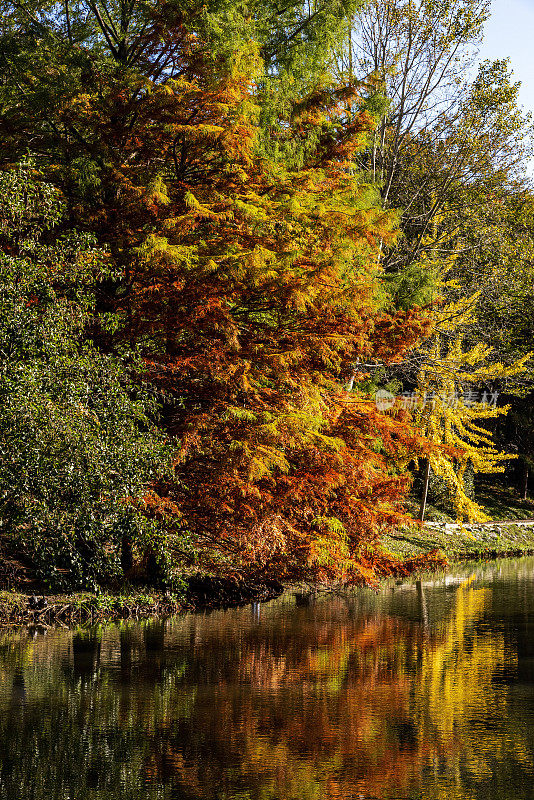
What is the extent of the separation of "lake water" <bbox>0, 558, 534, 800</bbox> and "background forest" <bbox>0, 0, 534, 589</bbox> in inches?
58.3

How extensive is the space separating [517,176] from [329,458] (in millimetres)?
23785

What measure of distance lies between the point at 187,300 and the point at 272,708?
7492 mm

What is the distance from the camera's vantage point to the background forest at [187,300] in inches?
494

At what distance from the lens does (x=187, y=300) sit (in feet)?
49.2

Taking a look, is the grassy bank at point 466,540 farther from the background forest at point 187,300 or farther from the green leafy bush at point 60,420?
the green leafy bush at point 60,420

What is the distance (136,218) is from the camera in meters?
15.4

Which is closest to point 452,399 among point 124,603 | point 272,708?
point 124,603

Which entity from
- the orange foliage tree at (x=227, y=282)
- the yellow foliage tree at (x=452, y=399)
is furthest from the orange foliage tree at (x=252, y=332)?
the yellow foliage tree at (x=452, y=399)

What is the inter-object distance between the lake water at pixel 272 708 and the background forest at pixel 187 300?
1.48 meters

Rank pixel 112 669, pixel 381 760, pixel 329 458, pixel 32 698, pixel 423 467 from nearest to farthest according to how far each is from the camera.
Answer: pixel 381 760 < pixel 32 698 < pixel 112 669 < pixel 329 458 < pixel 423 467

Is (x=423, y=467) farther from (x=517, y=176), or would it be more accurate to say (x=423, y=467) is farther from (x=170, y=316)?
(x=170, y=316)

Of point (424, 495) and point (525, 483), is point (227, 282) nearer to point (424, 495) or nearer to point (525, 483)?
point (424, 495)

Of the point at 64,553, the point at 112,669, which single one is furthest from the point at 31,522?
the point at 112,669

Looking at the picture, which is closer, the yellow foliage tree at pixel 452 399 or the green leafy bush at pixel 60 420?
the green leafy bush at pixel 60 420
